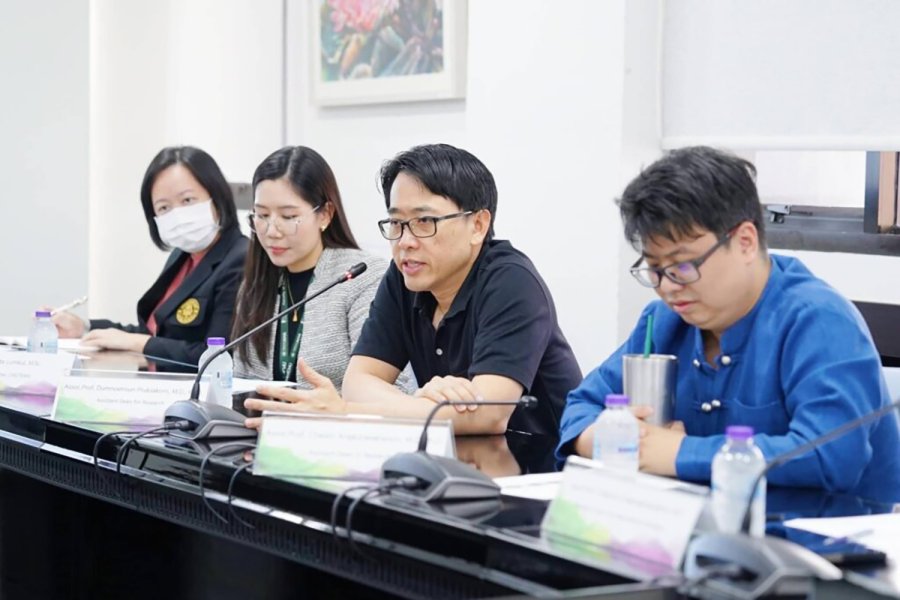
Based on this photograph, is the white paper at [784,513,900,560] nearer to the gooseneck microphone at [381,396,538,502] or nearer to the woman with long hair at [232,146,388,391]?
the gooseneck microphone at [381,396,538,502]

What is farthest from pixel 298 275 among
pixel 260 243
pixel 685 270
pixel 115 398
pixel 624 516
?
pixel 624 516

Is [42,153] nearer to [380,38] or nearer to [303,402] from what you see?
[380,38]

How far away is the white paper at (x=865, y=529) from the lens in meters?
1.41

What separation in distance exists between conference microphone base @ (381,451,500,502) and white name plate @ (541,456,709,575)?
149mm

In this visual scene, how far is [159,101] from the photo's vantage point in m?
5.04

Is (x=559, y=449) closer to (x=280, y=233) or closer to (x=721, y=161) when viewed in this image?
(x=721, y=161)

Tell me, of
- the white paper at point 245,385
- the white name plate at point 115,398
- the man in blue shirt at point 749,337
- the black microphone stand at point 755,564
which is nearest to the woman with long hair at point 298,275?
the white paper at point 245,385

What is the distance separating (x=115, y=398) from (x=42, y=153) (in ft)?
9.86

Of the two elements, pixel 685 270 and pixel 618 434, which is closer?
pixel 618 434

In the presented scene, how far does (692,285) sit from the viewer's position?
1.79 metres

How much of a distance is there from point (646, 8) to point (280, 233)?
1.11 meters

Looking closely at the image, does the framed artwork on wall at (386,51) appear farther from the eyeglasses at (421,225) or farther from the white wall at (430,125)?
the eyeglasses at (421,225)

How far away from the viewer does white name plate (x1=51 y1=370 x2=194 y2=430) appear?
2.13 metres

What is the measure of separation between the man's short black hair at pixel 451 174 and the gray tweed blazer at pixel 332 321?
53cm
